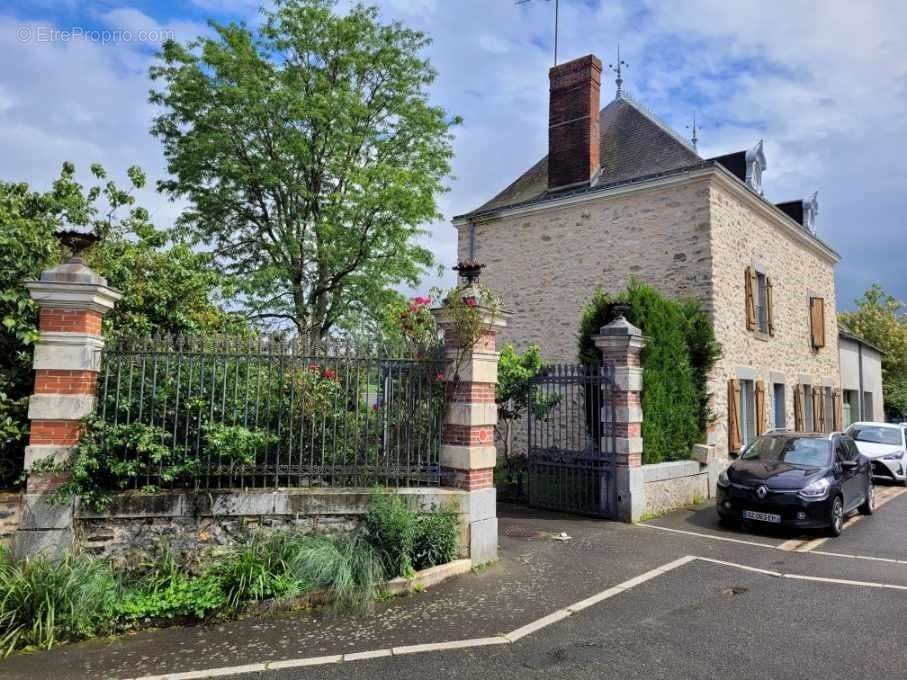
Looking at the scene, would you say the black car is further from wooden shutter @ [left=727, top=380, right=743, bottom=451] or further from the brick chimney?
the brick chimney

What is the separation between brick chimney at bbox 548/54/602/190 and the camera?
1483 cm

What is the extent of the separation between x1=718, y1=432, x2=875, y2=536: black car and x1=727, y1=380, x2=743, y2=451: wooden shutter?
9.65 feet

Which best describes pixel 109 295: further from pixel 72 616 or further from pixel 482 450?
pixel 482 450

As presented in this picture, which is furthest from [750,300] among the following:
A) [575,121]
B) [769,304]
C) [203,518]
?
[203,518]

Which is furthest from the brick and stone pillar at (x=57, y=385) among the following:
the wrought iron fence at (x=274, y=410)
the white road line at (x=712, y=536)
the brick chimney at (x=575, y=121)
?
the brick chimney at (x=575, y=121)

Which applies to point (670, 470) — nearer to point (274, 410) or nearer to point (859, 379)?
point (274, 410)

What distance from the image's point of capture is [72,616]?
4727 millimetres

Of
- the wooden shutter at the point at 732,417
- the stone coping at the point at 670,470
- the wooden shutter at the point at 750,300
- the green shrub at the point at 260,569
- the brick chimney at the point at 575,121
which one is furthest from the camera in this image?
the brick chimney at the point at 575,121

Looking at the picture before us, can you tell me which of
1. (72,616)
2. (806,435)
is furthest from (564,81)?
(72,616)

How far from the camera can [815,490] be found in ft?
26.9

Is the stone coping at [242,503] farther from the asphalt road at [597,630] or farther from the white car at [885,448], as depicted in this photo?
the white car at [885,448]

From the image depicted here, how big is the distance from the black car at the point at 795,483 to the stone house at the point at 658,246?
2.65 m

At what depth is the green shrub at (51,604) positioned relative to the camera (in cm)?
461

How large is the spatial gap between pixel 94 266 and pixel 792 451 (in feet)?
32.6
